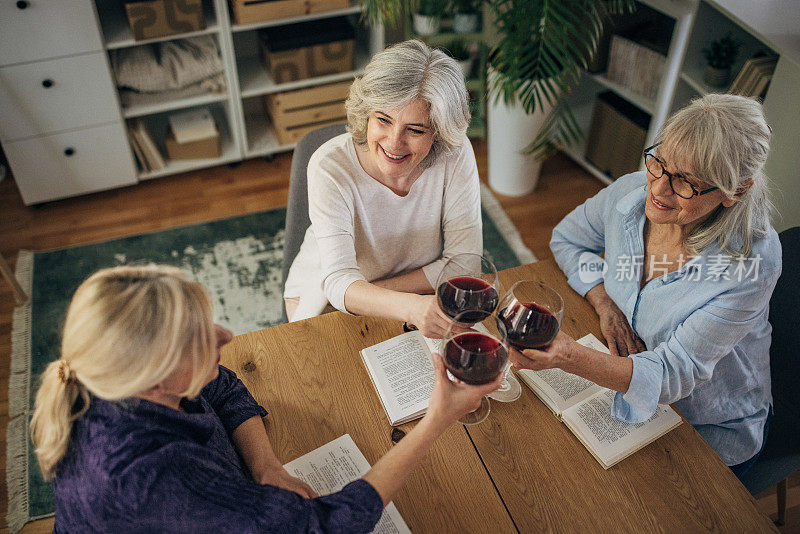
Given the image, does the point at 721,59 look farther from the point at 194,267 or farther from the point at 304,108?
the point at 194,267

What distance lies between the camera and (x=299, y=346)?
136cm

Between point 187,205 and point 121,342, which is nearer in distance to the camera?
point 121,342

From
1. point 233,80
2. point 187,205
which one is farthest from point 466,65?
point 187,205

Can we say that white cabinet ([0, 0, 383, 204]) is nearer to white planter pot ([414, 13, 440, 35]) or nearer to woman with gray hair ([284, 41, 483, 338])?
white planter pot ([414, 13, 440, 35])

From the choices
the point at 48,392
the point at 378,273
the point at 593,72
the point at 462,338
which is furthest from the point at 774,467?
the point at 593,72

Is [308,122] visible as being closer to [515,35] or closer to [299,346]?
[515,35]

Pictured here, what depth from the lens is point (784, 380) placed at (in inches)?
57.7

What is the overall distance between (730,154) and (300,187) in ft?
3.46

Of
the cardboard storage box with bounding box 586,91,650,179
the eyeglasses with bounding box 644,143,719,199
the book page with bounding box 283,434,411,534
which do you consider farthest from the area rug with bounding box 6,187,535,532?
the eyeglasses with bounding box 644,143,719,199

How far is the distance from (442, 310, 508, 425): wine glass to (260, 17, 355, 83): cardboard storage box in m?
2.35

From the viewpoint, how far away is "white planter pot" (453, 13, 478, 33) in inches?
126

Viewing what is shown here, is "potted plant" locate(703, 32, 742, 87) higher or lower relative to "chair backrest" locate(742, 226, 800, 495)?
higher

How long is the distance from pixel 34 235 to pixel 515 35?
236cm

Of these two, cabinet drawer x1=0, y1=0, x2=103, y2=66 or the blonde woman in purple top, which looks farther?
cabinet drawer x1=0, y1=0, x2=103, y2=66
